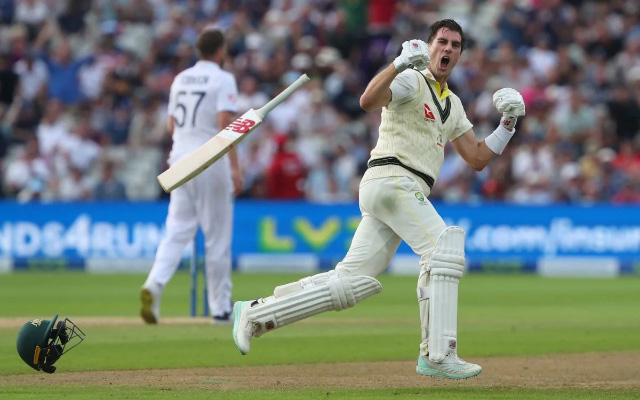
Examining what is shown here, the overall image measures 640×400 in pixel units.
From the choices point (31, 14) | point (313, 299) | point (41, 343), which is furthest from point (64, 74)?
point (313, 299)

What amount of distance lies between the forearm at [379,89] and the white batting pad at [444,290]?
0.82 metres

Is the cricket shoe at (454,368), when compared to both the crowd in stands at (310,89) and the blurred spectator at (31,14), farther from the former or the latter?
the blurred spectator at (31,14)

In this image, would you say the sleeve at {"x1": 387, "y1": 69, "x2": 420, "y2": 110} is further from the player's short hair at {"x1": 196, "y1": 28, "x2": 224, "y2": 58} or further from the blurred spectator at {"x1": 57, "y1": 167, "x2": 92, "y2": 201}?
the blurred spectator at {"x1": 57, "y1": 167, "x2": 92, "y2": 201}

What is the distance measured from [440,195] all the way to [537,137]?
1878mm

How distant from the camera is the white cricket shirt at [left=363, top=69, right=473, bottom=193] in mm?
6742

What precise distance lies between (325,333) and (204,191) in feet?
5.16

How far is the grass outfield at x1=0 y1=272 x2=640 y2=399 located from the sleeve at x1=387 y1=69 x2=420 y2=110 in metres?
1.64

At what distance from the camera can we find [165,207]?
17.4 metres

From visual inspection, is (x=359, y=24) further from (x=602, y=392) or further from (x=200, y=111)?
(x=602, y=392)

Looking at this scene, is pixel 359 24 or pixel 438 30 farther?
pixel 359 24

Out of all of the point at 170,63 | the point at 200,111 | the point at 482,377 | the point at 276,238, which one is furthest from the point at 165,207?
the point at 482,377

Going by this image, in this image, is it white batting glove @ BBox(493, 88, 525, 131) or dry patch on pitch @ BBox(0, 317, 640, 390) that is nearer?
dry patch on pitch @ BBox(0, 317, 640, 390)

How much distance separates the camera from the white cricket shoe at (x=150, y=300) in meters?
9.52

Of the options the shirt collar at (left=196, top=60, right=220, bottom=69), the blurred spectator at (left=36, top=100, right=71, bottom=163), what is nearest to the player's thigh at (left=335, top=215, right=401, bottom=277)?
the shirt collar at (left=196, top=60, right=220, bottom=69)
